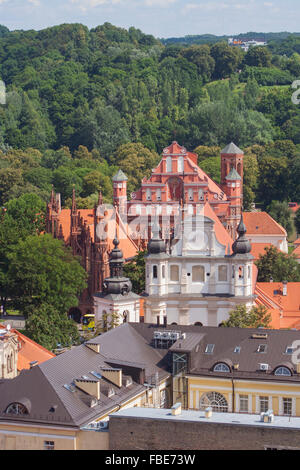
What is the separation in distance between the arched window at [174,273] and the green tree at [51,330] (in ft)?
21.1

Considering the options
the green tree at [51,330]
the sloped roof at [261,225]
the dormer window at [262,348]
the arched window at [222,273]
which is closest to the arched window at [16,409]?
the dormer window at [262,348]

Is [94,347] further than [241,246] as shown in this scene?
No

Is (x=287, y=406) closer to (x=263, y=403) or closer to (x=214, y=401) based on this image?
(x=263, y=403)

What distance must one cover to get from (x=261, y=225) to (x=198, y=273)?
142 feet

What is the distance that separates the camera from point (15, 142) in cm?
17388

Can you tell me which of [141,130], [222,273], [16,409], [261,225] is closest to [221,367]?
[16,409]

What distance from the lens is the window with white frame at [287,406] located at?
55.0m

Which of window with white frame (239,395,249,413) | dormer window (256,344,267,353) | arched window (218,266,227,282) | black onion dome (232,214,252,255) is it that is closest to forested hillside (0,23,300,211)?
arched window (218,266,227,282)

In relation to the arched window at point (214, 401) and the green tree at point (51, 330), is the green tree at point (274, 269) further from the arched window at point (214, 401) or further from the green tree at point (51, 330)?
the arched window at point (214, 401)

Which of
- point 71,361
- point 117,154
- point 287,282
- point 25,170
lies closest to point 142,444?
point 71,361

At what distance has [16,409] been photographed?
1887 inches

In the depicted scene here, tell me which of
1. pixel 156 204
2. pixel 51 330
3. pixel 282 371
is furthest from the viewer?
pixel 156 204

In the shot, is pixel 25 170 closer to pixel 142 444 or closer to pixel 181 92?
pixel 181 92

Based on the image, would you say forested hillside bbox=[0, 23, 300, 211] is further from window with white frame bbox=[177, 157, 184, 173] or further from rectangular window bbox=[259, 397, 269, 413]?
rectangular window bbox=[259, 397, 269, 413]
